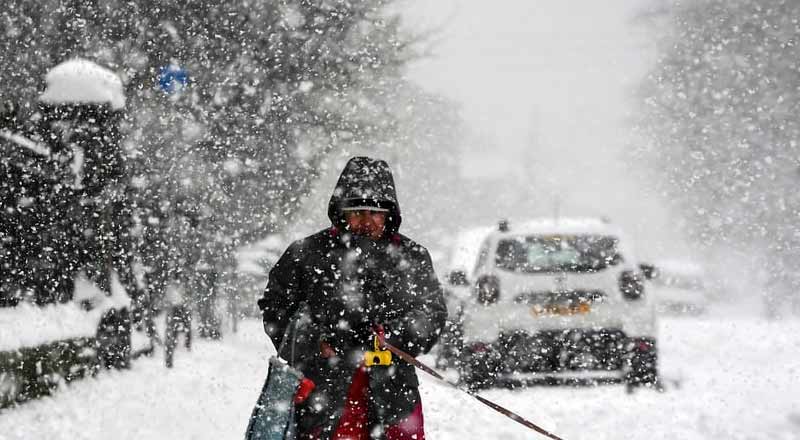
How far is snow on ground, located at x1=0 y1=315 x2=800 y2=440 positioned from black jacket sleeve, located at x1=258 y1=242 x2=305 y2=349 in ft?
12.0

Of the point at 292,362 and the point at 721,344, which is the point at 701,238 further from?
the point at 292,362

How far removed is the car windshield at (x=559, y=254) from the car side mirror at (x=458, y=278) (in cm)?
39

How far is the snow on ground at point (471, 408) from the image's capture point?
8.33 meters

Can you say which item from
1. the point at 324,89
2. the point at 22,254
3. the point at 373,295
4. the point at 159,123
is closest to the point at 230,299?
the point at 324,89

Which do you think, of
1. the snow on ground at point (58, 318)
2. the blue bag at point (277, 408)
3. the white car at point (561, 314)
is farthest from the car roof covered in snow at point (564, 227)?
the blue bag at point (277, 408)

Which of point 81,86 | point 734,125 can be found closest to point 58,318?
point 81,86

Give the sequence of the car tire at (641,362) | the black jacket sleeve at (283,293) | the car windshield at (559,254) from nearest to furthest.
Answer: the black jacket sleeve at (283,293), the car tire at (641,362), the car windshield at (559,254)

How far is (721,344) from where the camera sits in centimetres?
1827

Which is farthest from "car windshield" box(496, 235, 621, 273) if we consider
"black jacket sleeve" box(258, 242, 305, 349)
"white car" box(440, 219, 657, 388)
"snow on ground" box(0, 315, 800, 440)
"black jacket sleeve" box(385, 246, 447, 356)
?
"black jacket sleeve" box(258, 242, 305, 349)

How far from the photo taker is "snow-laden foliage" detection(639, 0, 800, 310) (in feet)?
104

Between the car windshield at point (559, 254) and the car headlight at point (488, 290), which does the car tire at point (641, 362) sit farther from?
the car headlight at point (488, 290)

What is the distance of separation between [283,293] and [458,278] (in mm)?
5780

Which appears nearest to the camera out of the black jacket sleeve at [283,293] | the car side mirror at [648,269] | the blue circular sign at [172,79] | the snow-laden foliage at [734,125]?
the black jacket sleeve at [283,293]

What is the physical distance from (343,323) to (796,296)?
1223 inches
